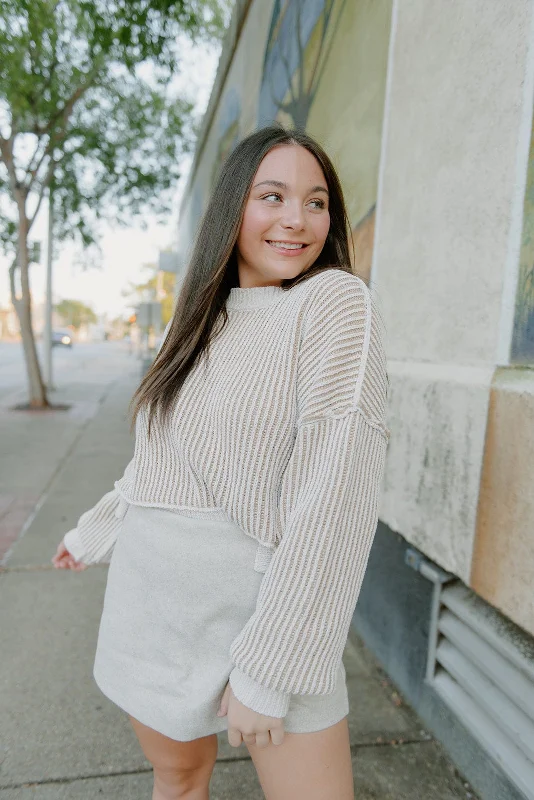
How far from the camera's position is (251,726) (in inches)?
39.7

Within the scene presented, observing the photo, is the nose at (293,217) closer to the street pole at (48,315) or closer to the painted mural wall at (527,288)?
the painted mural wall at (527,288)

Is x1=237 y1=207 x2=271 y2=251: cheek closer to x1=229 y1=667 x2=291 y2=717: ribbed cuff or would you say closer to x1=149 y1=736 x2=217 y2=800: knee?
x1=229 y1=667 x2=291 y2=717: ribbed cuff

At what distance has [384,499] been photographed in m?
2.46

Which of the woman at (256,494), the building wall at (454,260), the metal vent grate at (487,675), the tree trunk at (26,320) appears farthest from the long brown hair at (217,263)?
the tree trunk at (26,320)

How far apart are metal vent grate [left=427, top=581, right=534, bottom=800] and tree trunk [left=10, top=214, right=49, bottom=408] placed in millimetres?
8986

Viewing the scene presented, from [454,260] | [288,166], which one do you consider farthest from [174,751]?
[454,260]

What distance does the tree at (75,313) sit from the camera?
87.9 meters

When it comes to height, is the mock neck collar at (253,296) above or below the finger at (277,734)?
above

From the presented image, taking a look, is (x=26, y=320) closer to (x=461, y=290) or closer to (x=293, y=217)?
(x=461, y=290)

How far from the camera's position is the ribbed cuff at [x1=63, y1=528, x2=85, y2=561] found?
1.54 metres

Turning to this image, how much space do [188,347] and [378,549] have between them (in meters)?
1.67

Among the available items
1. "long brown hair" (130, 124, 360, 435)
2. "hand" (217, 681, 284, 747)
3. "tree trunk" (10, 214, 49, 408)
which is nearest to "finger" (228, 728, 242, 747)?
"hand" (217, 681, 284, 747)

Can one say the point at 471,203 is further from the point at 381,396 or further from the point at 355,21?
the point at 355,21

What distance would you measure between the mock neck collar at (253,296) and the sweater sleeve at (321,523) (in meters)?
0.23
